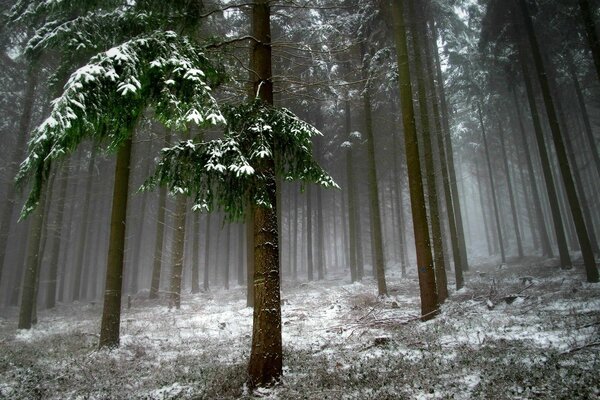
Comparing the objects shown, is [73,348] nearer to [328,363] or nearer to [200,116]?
[328,363]

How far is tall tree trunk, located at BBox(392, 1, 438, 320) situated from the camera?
9484mm

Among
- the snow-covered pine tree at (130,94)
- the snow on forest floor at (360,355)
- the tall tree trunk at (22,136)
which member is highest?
the tall tree trunk at (22,136)

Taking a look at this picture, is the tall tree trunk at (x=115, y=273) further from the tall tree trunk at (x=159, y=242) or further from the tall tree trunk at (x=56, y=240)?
the tall tree trunk at (x=56, y=240)

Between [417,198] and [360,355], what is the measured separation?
4677mm

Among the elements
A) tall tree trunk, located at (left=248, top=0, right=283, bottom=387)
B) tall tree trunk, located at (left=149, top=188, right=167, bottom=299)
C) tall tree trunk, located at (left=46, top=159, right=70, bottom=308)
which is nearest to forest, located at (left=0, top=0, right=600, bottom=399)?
tall tree trunk, located at (left=248, top=0, right=283, bottom=387)

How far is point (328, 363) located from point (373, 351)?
114cm

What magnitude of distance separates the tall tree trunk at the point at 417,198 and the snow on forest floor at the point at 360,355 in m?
0.70

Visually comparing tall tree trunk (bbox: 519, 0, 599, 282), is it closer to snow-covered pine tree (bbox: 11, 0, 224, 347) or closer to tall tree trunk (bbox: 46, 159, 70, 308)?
snow-covered pine tree (bbox: 11, 0, 224, 347)

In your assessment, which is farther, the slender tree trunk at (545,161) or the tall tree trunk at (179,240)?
the slender tree trunk at (545,161)

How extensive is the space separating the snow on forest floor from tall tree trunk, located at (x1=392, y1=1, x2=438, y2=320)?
70 cm

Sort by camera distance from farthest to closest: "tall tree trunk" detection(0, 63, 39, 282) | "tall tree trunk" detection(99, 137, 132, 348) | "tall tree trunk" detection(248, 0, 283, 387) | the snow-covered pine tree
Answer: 1. "tall tree trunk" detection(0, 63, 39, 282)
2. "tall tree trunk" detection(99, 137, 132, 348)
3. "tall tree trunk" detection(248, 0, 283, 387)
4. the snow-covered pine tree

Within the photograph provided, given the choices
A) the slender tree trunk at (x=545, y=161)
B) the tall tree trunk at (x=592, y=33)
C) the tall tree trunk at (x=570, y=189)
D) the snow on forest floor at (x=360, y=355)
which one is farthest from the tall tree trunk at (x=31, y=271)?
the slender tree trunk at (x=545, y=161)

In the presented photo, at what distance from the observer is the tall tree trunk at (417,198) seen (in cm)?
948

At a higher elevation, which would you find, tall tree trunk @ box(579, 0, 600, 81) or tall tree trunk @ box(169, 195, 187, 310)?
tall tree trunk @ box(579, 0, 600, 81)
